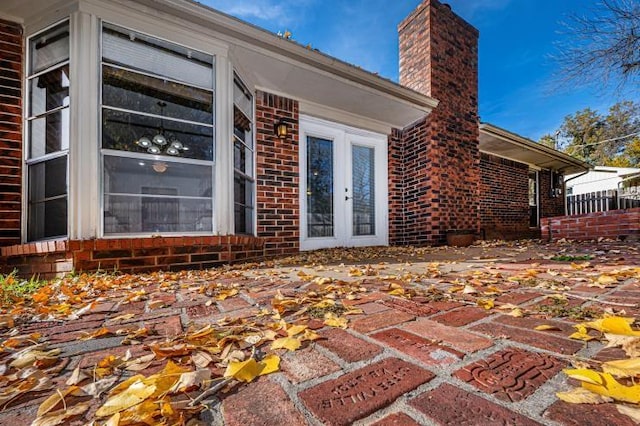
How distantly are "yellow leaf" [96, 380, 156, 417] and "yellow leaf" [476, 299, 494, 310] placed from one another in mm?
1369

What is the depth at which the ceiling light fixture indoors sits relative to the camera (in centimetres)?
306

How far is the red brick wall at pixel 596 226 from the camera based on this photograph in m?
3.97

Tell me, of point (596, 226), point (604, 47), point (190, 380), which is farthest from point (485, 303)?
point (604, 47)

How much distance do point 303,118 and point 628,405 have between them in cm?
480

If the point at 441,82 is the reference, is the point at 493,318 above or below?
below

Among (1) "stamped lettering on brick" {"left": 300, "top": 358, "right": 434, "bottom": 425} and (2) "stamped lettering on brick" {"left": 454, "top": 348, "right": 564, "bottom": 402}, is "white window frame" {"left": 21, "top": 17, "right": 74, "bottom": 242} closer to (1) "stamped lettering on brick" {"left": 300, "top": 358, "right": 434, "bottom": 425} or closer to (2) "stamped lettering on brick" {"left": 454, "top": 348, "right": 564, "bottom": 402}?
(1) "stamped lettering on brick" {"left": 300, "top": 358, "right": 434, "bottom": 425}

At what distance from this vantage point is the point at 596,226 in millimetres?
4332

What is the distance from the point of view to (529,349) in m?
0.87

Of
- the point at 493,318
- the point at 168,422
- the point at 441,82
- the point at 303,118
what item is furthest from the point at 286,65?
the point at 168,422

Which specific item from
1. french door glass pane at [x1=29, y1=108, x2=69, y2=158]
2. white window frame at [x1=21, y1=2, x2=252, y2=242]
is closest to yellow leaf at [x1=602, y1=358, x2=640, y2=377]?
white window frame at [x1=21, y1=2, x2=252, y2=242]

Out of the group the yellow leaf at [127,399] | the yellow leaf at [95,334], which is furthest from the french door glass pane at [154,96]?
the yellow leaf at [127,399]

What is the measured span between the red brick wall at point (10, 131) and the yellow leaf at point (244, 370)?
3.51 m

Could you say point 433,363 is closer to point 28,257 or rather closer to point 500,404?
point 500,404

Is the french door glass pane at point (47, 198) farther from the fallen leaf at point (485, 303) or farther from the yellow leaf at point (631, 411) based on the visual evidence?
the yellow leaf at point (631, 411)
